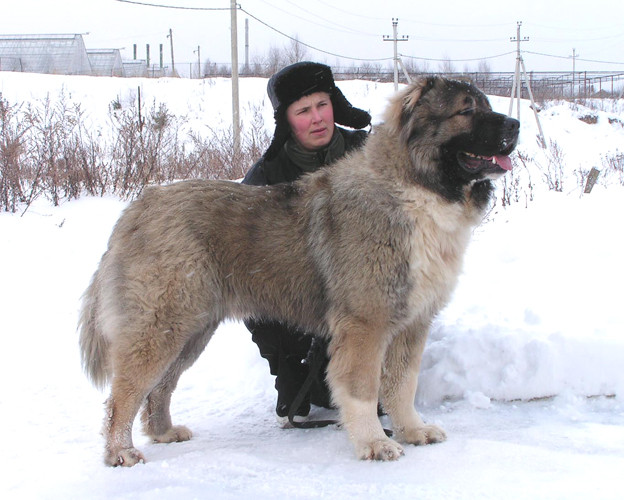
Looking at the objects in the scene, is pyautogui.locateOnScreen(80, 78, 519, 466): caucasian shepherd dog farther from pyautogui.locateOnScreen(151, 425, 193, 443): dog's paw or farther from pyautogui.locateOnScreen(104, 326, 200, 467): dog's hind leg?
pyautogui.locateOnScreen(151, 425, 193, 443): dog's paw

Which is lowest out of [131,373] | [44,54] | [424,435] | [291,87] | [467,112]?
[424,435]

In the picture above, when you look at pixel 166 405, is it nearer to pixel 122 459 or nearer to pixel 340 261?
pixel 122 459

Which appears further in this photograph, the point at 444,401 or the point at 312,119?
the point at 312,119

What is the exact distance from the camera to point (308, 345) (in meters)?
3.99

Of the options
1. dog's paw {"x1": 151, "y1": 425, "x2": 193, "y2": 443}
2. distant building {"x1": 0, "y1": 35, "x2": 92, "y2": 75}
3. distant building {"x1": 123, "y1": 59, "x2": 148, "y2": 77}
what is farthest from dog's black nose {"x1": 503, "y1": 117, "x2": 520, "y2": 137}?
distant building {"x1": 123, "y1": 59, "x2": 148, "y2": 77}

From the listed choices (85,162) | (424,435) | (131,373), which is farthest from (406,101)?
(85,162)

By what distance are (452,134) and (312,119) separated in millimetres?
1249

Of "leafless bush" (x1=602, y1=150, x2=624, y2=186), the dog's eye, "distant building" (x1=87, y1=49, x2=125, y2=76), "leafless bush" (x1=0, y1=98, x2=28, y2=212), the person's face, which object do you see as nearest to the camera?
the dog's eye

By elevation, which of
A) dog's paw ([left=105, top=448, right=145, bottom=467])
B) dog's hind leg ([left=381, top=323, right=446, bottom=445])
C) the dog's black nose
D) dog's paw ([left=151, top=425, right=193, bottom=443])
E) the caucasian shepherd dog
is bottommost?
dog's paw ([left=151, top=425, right=193, bottom=443])

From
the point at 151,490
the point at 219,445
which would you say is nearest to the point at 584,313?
the point at 219,445

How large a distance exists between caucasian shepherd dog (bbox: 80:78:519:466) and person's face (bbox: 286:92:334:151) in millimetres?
760

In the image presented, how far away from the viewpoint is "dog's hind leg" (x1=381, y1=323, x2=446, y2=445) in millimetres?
3291

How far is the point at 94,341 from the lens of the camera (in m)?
3.34

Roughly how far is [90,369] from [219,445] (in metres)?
0.85
